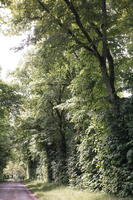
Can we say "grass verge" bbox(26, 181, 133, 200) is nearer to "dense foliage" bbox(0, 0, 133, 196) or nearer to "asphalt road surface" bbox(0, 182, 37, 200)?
"dense foliage" bbox(0, 0, 133, 196)

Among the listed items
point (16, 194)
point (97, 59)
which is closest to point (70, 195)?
point (97, 59)

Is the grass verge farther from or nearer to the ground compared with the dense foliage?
nearer to the ground

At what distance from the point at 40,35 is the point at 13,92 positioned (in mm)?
13661

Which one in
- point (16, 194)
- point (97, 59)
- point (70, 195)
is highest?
point (97, 59)

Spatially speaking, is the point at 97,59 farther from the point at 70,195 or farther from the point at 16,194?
the point at 16,194

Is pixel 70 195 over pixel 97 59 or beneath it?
beneath

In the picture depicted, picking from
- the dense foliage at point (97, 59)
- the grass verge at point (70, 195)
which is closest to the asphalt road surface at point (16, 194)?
the grass verge at point (70, 195)

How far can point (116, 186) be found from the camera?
38.8 ft

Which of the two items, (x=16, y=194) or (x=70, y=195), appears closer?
(x=70, y=195)

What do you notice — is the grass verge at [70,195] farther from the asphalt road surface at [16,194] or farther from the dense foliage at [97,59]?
the asphalt road surface at [16,194]

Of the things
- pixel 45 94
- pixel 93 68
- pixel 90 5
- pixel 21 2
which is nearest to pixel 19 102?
pixel 45 94

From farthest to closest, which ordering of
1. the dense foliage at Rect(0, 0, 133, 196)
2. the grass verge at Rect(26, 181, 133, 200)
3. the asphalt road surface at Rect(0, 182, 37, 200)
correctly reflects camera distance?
1. the asphalt road surface at Rect(0, 182, 37, 200)
2. the grass verge at Rect(26, 181, 133, 200)
3. the dense foliage at Rect(0, 0, 133, 196)

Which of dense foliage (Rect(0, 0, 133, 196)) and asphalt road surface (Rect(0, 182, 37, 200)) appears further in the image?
asphalt road surface (Rect(0, 182, 37, 200))

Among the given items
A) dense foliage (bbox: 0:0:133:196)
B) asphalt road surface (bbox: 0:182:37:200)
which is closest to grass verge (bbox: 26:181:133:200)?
dense foliage (bbox: 0:0:133:196)
